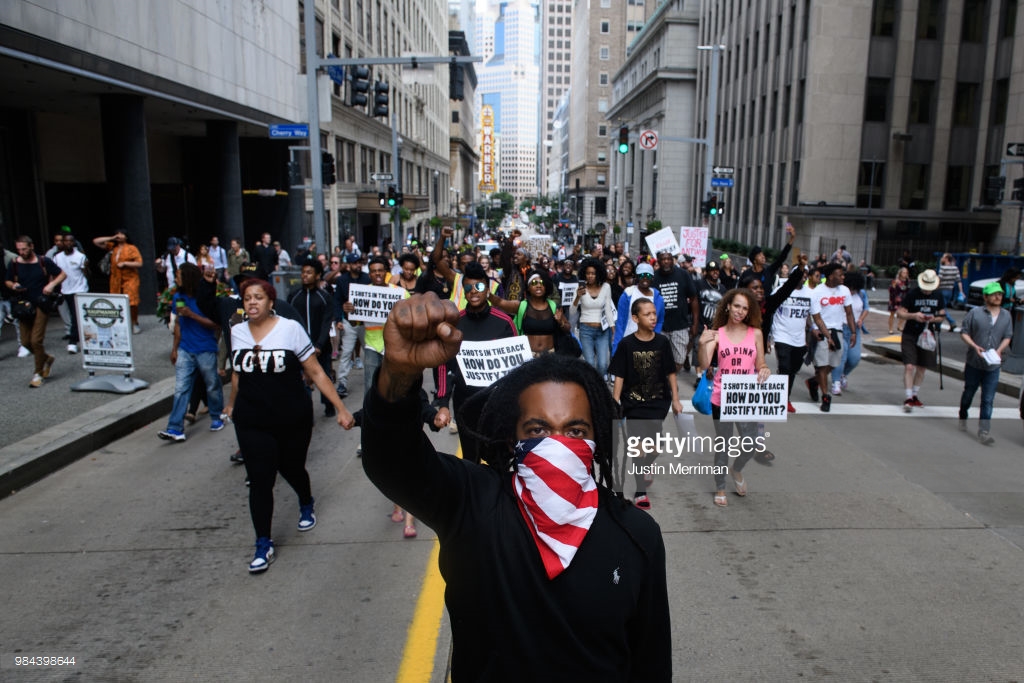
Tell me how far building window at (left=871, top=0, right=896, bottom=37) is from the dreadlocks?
38.5 m

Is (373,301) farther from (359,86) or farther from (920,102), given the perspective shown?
(920,102)

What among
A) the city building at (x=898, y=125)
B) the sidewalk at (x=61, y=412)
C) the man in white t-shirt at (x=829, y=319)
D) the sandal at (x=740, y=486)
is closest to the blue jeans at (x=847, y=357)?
the man in white t-shirt at (x=829, y=319)

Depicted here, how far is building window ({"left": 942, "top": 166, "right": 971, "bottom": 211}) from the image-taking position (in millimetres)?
34844

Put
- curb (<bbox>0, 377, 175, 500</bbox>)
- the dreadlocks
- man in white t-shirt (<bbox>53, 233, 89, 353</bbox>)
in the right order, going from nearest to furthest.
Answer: the dreadlocks
curb (<bbox>0, 377, 175, 500</bbox>)
man in white t-shirt (<bbox>53, 233, 89, 353</bbox>)

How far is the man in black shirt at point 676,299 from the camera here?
11141 millimetres

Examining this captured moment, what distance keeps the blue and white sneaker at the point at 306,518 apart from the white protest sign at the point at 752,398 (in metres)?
3.54

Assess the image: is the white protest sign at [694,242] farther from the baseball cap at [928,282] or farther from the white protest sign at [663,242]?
the baseball cap at [928,282]

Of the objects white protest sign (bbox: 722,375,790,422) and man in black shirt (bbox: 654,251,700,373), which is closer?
white protest sign (bbox: 722,375,790,422)

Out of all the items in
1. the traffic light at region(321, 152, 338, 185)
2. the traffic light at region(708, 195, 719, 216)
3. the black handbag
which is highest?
the traffic light at region(321, 152, 338, 185)

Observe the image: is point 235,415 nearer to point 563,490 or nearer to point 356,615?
point 356,615

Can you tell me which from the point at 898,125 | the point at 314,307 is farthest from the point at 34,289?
the point at 898,125

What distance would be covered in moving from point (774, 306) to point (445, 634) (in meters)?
5.92

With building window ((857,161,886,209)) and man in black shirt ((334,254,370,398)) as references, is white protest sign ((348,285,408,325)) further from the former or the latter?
building window ((857,161,886,209))

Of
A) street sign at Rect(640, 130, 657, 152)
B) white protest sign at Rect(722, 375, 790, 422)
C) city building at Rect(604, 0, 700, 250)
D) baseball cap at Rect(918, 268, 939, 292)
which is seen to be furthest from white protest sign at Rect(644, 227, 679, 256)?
city building at Rect(604, 0, 700, 250)
